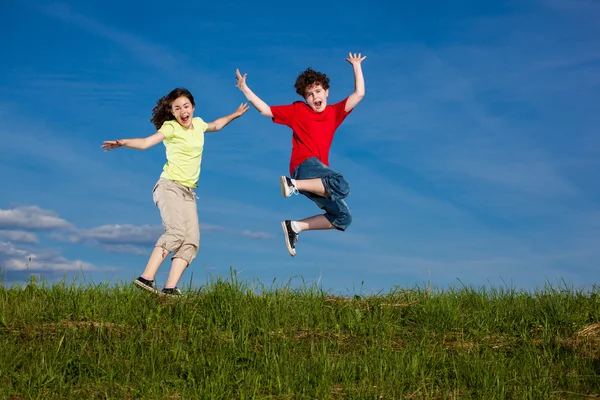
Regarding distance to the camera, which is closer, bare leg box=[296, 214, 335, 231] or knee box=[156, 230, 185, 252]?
knee box=[156, 230, 185, 252]

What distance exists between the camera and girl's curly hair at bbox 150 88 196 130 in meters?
9.04

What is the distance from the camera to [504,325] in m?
7.59

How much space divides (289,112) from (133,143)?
87.7 inches

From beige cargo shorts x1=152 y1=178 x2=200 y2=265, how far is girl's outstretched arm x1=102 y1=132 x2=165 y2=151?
0.58 m

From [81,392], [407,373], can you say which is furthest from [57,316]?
[407,373]

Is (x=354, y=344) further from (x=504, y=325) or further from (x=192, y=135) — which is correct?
(x=192, y=135)

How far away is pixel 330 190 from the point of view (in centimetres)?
845

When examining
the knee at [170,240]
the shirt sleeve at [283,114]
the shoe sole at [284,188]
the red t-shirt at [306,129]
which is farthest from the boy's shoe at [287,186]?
the knee at [170,240]

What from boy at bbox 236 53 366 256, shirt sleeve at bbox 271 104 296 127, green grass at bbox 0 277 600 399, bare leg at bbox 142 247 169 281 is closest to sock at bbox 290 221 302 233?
boy at bbox 236 53 366 256

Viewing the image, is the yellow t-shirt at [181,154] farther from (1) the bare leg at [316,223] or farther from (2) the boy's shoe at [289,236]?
(1) the bare leg at [316,223]

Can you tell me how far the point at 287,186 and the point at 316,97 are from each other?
1.63 m

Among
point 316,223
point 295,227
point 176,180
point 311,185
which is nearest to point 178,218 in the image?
point 176,180

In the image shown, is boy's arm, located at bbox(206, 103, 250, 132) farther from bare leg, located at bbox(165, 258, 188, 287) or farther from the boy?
bare leg, located at bbox(165, 258, 188, 287)

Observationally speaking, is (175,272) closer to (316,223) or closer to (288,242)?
(288,242)
